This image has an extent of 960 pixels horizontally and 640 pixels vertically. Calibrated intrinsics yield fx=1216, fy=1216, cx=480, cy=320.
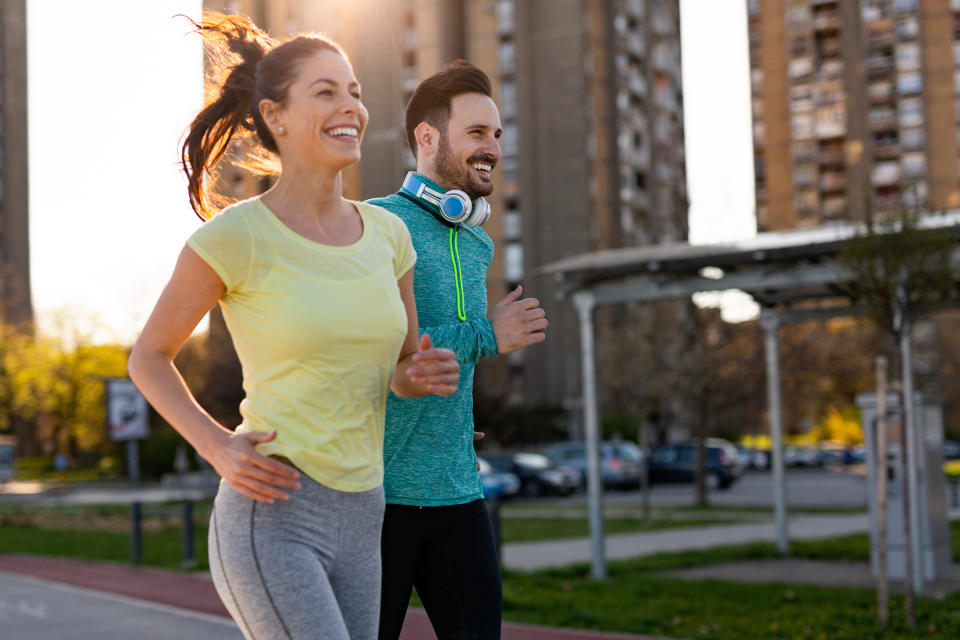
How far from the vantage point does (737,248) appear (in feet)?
36.8

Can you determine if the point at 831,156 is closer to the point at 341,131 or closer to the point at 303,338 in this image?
the point at 341,131

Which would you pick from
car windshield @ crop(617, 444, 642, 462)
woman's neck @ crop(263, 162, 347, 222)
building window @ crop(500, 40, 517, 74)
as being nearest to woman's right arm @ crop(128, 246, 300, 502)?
woman's neck @ crop(263, 162, 347, 222)

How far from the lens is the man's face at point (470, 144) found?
326 cm

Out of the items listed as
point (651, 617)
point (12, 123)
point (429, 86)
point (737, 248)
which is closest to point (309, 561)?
point (429, 86)

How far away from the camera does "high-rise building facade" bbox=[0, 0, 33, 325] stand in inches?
3509

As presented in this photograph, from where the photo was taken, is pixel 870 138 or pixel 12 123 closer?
pixel 870 138

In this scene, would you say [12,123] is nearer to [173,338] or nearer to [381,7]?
[381,7]

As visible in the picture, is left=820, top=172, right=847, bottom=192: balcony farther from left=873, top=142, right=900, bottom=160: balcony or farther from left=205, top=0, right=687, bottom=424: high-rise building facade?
left=205, top=0, right=687, bottom=424: high-rise building facade

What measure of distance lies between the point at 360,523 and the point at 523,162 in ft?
209

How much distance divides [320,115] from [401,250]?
0.35m

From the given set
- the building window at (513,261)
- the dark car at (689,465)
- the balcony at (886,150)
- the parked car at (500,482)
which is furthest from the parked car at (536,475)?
the balcony at (886,150)

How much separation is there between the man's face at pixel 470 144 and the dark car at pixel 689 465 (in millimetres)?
33703

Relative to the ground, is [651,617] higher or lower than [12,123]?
lower

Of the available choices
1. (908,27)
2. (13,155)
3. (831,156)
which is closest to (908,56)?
(908,27)
